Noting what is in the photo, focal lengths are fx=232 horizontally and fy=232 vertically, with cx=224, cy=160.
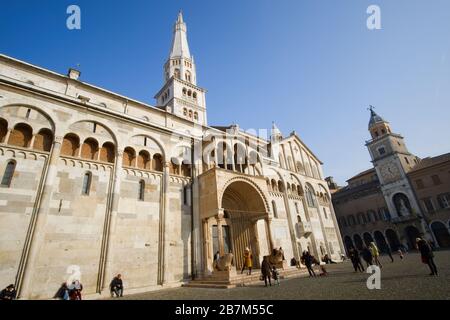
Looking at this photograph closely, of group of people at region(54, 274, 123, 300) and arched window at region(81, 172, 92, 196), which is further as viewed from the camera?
arched window at region(81, 172, 92, 196)

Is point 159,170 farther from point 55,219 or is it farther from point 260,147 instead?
point 260,147

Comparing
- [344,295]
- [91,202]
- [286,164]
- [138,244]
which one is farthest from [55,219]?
[286,164]

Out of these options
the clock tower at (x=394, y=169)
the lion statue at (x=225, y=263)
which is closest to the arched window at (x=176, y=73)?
the lion statue at (x=225, y=263)

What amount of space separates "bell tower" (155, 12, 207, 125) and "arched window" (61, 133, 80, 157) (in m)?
20.8

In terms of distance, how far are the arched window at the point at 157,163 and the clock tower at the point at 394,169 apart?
128ft

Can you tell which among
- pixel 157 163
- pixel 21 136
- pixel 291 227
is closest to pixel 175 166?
pixel 157 163

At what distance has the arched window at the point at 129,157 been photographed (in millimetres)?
16031

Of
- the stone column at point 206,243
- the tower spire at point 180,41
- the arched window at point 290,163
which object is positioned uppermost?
the tower spire at point 180,41

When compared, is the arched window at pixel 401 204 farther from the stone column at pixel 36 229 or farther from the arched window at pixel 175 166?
the stone column at pixel 36 229

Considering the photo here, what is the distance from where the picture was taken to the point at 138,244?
14352 mm

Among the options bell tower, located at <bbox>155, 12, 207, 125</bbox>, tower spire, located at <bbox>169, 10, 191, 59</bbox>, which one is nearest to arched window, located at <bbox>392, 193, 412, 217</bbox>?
bell tower, located at <bbox>155, 12, 207, 125</bbox>

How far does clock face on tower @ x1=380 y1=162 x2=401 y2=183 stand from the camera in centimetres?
3947

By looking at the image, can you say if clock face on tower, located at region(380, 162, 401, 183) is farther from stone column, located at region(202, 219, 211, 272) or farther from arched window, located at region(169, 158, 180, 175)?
arched window, located at region(169, 158, 180, 175)
